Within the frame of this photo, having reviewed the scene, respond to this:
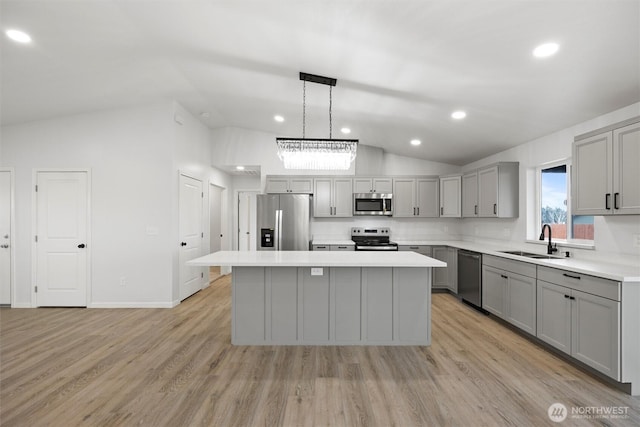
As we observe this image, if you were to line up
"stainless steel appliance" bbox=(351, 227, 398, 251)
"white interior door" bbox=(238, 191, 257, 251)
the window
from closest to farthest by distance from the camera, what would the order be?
1. the window
2. "stainless steel appliance" bbox=(351, 227, 398, 251)
3. "white interior door" bbox=(238, 191, 257, 251)

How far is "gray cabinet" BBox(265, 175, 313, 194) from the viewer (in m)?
5.70

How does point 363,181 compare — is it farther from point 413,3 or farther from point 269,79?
point 413,3

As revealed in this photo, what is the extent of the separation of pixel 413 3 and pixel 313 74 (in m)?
1.45

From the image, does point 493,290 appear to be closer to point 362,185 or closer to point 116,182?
point 362,185

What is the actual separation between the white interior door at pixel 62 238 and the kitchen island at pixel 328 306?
2.66m

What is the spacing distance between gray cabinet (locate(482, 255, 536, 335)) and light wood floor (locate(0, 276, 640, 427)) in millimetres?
224

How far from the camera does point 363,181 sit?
227 inches

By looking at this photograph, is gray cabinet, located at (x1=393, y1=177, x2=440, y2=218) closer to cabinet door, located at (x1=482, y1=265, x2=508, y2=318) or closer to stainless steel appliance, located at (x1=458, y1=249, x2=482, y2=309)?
stainless steel appliance, located at (x1=458, y1=249, x2=482, y2=309)

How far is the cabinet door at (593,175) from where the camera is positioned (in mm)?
→ 2617

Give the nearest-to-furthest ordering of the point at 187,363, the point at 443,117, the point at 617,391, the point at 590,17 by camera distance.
Answer: the point at 590,17, the point at 617,391, the point at 187,363, the point at 443,117

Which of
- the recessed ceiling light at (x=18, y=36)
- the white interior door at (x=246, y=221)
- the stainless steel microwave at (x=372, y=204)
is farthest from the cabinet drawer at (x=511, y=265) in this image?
the recessed ceiling light at (x=18, y=36)

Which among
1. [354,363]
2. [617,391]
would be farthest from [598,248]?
A: [354,363]

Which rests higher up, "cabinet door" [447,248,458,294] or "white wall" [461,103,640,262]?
"white wall" [461,103,640,262]

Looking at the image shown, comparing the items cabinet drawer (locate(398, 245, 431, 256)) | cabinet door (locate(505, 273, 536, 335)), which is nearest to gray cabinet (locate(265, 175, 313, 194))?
cabinet drawer (locate(398, 245, 431, 256))
